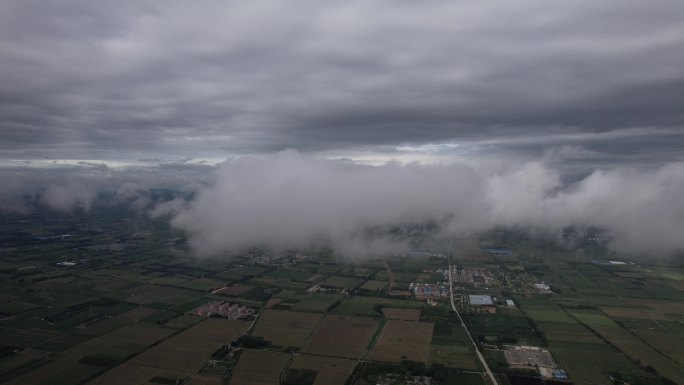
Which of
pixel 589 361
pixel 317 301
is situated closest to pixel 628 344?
pixel 589 361

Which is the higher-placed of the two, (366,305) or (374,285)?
(366,305)

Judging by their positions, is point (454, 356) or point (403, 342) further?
point (403, 342)

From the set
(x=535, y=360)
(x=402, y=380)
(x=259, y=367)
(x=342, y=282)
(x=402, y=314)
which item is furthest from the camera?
(x=342, y=282)

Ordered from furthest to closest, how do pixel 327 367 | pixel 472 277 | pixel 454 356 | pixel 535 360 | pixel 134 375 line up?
pixel 472 277 < pixel 454 356 < pixel 535 360 < pixel 327 367 < pixel 134 375

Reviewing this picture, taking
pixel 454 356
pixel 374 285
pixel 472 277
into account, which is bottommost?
pixel 472 277

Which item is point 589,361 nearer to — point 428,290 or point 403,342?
point 403,342

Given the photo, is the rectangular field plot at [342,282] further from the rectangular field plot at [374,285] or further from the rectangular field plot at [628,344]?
the rectangular field plot at [628,344]

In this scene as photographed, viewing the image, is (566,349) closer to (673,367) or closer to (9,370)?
(673,367)
